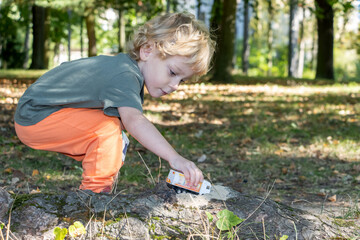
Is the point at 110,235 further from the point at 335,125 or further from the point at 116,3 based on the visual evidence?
the point at 116,3

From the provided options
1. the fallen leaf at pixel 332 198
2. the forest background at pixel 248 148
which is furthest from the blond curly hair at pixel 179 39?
the fallen leaf at pixel 332 198

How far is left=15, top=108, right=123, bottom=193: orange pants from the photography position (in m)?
2.68

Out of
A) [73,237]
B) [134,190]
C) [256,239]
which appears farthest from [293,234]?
[134,190]

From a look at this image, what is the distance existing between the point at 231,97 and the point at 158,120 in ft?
11.7

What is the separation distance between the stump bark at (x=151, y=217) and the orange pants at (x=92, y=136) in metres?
0.60

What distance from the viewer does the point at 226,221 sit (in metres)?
1.89

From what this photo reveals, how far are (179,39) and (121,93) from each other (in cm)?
51

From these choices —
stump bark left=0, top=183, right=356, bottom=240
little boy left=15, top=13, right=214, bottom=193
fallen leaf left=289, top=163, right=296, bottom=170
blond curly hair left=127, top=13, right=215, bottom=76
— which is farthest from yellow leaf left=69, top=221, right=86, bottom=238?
fallen leaf left=289, top=163, right=296, bottom=170

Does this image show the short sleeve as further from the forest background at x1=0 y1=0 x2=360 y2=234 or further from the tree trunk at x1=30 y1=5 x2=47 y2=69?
the tree trunk at x1=30 y1=5 x2=47 y2=69

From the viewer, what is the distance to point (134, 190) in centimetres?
366

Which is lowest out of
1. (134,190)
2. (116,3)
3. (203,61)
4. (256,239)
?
(134,190)

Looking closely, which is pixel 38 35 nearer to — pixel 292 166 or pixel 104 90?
pixel 292 166

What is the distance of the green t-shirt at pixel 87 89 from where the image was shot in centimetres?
242

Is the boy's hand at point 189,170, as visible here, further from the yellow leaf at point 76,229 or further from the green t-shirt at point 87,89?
the yellow leaf at point 76,229
